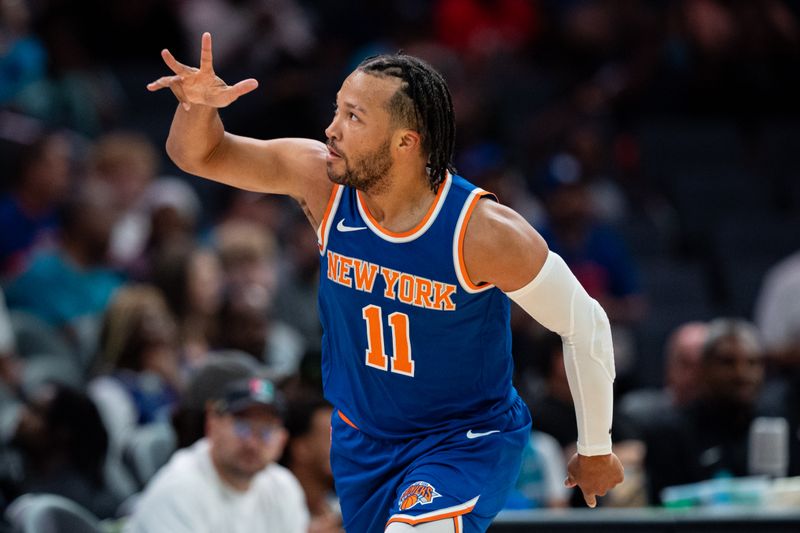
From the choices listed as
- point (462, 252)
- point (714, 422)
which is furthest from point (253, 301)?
point (462, 252)

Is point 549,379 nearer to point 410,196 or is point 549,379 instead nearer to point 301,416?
point 301,416

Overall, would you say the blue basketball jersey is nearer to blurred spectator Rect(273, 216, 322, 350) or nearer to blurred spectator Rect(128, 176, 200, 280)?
blurred spectator Rect(128, 176, 200, 280)

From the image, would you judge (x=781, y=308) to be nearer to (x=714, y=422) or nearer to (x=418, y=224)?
(x=714, y=422)

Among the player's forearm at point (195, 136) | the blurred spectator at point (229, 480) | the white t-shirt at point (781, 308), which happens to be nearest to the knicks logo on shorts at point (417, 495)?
the player's forearm at point (195, 136)

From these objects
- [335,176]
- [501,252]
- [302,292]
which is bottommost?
[501,252]

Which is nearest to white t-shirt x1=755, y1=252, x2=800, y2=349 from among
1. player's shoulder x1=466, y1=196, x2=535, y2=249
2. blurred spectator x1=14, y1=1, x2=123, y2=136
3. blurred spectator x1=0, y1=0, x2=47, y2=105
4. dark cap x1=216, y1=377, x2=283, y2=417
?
dark cap x1=216, y1=377, x2=283, y2=417

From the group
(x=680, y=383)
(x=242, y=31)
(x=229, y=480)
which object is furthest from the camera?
(x=242, y=31)

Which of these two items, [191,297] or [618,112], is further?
[618,112]

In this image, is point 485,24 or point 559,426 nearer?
point 559,426

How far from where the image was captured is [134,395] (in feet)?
21.6

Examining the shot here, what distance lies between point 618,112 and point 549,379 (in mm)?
4512

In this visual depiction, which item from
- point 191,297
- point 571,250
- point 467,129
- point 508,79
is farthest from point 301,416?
point 508,79

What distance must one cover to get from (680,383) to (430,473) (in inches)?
148

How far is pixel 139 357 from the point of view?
6797 millimetres
